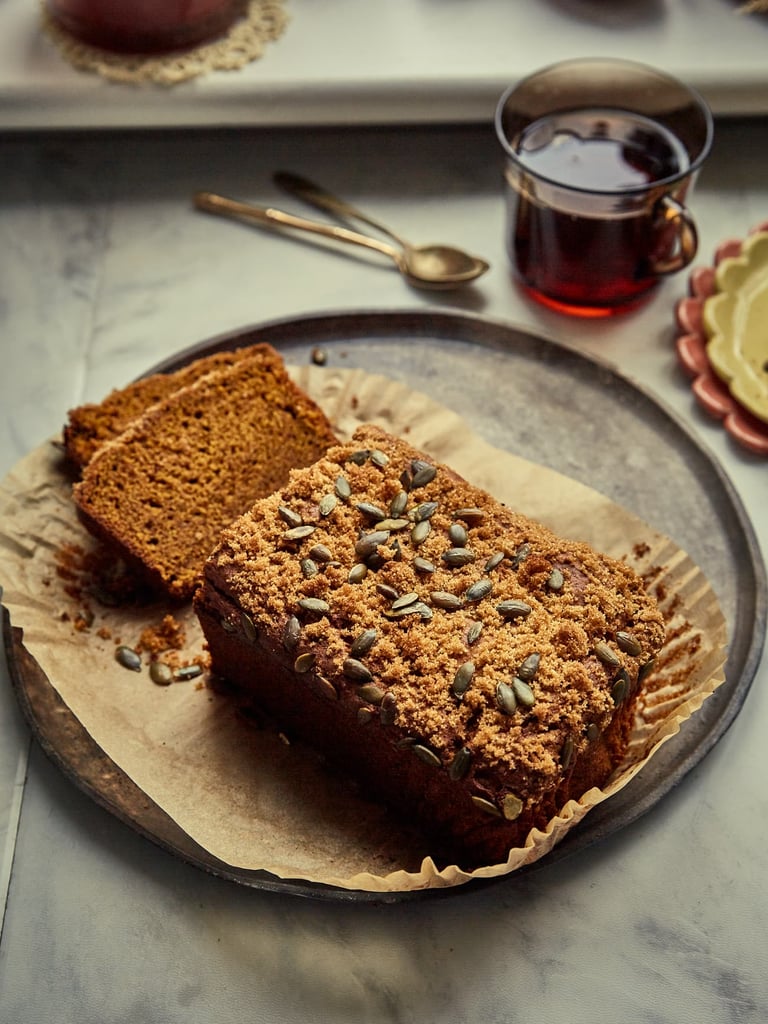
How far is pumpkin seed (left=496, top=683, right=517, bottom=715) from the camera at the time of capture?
2.17 metres

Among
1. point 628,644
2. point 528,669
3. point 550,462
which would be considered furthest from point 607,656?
point 550,462

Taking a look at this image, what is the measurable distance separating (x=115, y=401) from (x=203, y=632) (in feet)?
2.30

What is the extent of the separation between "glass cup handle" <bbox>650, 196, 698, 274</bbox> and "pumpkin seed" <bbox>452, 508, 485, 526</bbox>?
3.83 feet

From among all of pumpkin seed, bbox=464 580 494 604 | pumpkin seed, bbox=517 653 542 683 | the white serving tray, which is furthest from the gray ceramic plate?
the white serving tray

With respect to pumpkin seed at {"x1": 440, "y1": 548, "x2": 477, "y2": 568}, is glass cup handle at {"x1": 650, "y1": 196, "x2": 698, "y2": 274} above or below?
above

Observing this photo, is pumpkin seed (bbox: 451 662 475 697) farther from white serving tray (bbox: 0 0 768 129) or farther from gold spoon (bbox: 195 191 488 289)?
white serving tray (bbox: 0 0 768 129)

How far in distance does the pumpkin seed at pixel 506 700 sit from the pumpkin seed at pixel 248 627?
523 millimetres

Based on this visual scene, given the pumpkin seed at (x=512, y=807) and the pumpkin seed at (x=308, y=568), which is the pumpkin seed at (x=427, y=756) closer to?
the pumpkin seed at (x=512, y=807)

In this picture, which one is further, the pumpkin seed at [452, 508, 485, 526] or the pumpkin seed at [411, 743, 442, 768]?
the pumpkin seed at [452, 508, 485, 526]

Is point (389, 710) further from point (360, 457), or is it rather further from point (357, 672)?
point (360, 457)

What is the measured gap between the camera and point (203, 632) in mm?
2645

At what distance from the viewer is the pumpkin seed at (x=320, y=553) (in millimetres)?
2393

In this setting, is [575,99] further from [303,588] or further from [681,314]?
[303,588]

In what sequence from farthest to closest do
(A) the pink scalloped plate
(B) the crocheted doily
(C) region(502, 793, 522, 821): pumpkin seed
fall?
(B) the crocheted doily < (A) the pink scalloped plate < (C) region(502, 793, 522, 821): pumpkin seed
